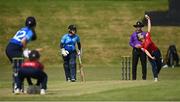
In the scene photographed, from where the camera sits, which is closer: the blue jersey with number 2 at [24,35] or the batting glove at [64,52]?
the blue jersey with number 2 at [24,35]

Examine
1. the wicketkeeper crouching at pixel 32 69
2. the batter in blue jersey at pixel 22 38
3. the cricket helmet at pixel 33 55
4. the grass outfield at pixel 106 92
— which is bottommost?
the grass outfield at pixel 106 92

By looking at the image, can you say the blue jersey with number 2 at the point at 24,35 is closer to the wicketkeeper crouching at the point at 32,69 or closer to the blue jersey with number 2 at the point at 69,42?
the wicketkeeper crouching at the point at 32,69

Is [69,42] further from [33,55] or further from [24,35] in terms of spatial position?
[33,55]

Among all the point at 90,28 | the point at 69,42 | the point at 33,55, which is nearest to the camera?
the point at 33,55

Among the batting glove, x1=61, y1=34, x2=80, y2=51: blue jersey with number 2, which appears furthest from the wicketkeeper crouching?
x1=61, y1=34, x2=80, y2=51: blue jersey with number 2

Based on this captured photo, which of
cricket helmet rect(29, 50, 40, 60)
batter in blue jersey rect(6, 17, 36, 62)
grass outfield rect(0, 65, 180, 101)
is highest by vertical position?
batter in blue jersey rect(6, 17, 36, 62)

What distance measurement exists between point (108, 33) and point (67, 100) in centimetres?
2373

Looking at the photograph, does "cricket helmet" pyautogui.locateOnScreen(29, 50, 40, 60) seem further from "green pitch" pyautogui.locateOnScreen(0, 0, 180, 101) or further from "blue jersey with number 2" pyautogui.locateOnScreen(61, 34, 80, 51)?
"green pitch" pyautogui.locateOnScreen(0, 0, 180, 101)

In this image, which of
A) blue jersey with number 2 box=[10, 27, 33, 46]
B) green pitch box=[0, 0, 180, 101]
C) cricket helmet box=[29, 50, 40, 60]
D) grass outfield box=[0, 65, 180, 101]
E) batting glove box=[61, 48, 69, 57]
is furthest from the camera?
green pitch box=[0, 0, 180, 101]

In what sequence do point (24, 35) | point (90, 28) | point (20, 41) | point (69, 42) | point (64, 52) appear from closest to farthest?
point (24, 35), point (20, 41), point (64, 52), point (69, 42), point (90, 28)

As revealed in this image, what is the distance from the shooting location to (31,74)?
16.2 m

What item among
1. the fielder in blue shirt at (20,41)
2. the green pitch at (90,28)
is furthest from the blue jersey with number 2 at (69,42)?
the fielder in blue shirt at (20,41)

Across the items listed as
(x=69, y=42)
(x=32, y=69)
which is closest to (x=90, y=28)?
(x=69, y=42)

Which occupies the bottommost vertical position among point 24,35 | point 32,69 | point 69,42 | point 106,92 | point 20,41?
point 106,92
